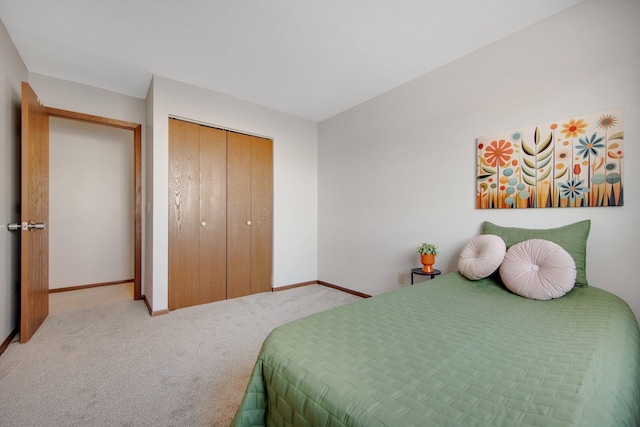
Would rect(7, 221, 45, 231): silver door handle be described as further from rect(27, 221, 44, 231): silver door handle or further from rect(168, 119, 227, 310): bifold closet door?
rect(168, 119, 227, 310): bifold closet door

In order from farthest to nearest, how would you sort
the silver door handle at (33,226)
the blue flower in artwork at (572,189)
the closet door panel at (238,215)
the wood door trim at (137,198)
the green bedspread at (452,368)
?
the closet door panel at (238,215) → the wood door trim at (137,198) → the silver door handle at (33,226) → the blue flower in artwork at (572,189) → the green bedspread at (452,368)

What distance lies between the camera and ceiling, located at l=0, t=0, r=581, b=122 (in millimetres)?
1878

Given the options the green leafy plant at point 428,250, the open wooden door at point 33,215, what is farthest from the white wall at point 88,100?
the green leafy plant at point 428,250

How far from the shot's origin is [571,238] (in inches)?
68.7

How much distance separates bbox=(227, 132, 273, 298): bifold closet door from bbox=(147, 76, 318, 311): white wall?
11cm

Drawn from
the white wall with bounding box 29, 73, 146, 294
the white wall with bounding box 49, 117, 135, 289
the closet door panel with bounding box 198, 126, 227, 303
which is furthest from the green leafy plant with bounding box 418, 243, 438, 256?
the white wall with bounding box 49, 117, 135, 289

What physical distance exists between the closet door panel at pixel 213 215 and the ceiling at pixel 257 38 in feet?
2.14

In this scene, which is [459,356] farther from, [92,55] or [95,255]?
[95,255]

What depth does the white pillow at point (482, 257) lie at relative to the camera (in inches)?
72.4

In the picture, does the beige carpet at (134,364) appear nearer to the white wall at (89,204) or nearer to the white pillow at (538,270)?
the white wall at (89,204)

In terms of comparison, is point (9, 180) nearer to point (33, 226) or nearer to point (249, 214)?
point (33, 226)

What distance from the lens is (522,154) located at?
2.09 meters

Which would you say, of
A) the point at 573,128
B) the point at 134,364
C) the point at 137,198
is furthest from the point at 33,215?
the point at 573,128

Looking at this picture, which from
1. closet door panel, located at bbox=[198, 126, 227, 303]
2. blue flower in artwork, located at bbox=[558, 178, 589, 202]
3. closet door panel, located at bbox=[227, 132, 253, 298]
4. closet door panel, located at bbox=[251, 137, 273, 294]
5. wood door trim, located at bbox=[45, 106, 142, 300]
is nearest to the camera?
blue flower in artwork, located at bbox=[558, 178, 589, 202]
